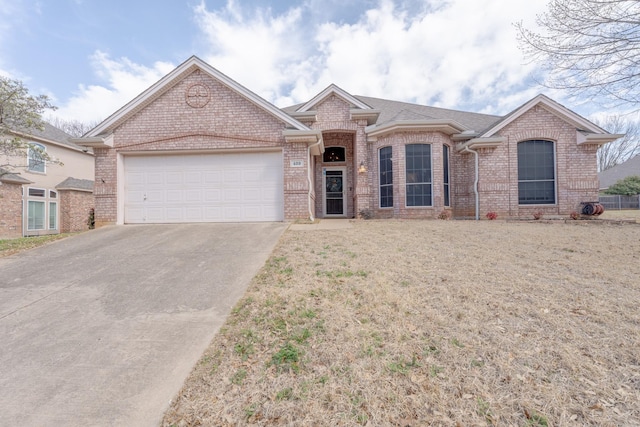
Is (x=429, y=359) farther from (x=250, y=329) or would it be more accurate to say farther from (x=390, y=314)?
(x=250, y=329)

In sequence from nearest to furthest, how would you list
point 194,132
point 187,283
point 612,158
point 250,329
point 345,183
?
point 250,329 < point 187,283 < point 194,132 < point 345,183 < point 612,158

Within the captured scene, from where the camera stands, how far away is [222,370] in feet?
8.47

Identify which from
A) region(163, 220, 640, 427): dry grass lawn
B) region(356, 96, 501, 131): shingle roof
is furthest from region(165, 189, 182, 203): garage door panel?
region(356, 96, 501, 131): shingle roof

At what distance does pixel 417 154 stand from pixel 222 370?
1094 centimetres

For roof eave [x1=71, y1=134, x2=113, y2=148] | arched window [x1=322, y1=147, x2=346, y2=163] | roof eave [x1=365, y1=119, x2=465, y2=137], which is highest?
roof eave [x1=365, y1=119, x2=465, y2=137]

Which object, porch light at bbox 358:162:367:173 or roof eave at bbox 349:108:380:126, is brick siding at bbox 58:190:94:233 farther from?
roof eave at bbox 349:108:380:126

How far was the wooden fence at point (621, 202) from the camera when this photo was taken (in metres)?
24.5

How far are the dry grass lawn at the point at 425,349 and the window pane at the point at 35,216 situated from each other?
17659 mm

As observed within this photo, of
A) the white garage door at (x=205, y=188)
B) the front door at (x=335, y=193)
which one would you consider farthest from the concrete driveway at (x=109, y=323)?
the front door at (x=335, y=193)

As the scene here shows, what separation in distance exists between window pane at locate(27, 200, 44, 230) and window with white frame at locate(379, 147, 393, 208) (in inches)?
699

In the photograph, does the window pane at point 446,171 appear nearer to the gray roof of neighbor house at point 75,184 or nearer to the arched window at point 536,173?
the arched window at point 536,173

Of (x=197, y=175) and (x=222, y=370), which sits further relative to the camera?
(x=197, y=175)

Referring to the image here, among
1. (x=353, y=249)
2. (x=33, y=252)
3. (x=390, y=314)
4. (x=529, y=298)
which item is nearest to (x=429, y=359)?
(x=390, y=314)

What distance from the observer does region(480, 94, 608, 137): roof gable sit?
39.2 ft
